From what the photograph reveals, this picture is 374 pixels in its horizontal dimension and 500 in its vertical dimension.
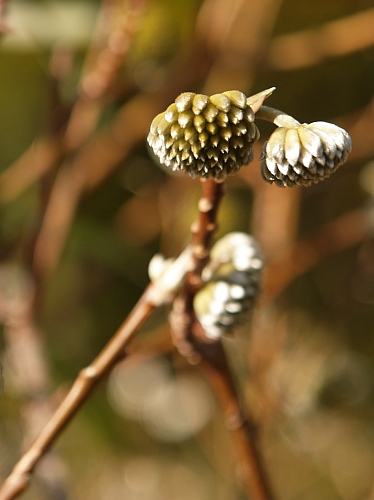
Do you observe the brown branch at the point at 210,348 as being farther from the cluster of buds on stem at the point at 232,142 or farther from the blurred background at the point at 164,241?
the blurred background at the point at 164,241

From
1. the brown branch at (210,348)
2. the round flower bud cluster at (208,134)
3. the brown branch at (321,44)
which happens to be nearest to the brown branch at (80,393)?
the brown branch at (210,348)

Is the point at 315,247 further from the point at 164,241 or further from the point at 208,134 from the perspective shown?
the point at 208,134

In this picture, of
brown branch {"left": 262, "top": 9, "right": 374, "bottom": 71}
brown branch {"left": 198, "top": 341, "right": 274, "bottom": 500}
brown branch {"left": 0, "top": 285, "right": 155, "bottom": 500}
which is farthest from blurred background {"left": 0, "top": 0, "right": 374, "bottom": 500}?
brown branch {"left": 0, "top": 285, "right": 155, "bottom": 500}

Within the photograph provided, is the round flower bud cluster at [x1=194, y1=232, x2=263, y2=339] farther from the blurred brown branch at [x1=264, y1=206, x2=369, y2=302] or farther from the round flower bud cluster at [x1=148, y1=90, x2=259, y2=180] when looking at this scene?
the blurred brown branch at [x1=264, y1=206, x2=369, y2=302]

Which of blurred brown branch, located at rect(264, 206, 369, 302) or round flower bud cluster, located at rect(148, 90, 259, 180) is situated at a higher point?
round flower bud cluster, located at rect(148, 90, 259, 180)

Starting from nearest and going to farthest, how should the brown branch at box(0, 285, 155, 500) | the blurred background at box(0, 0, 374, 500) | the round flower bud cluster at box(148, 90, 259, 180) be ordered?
the round flower bud cluster at box(148, 90, 259, 180), the brown branch at box(0, 285, 155, 500), the blurred background at box(0, 0, 374, 500)

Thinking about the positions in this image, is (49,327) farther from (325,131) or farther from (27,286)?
(325,131)

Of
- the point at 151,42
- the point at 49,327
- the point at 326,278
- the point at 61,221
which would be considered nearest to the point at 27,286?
the point at 61,221
